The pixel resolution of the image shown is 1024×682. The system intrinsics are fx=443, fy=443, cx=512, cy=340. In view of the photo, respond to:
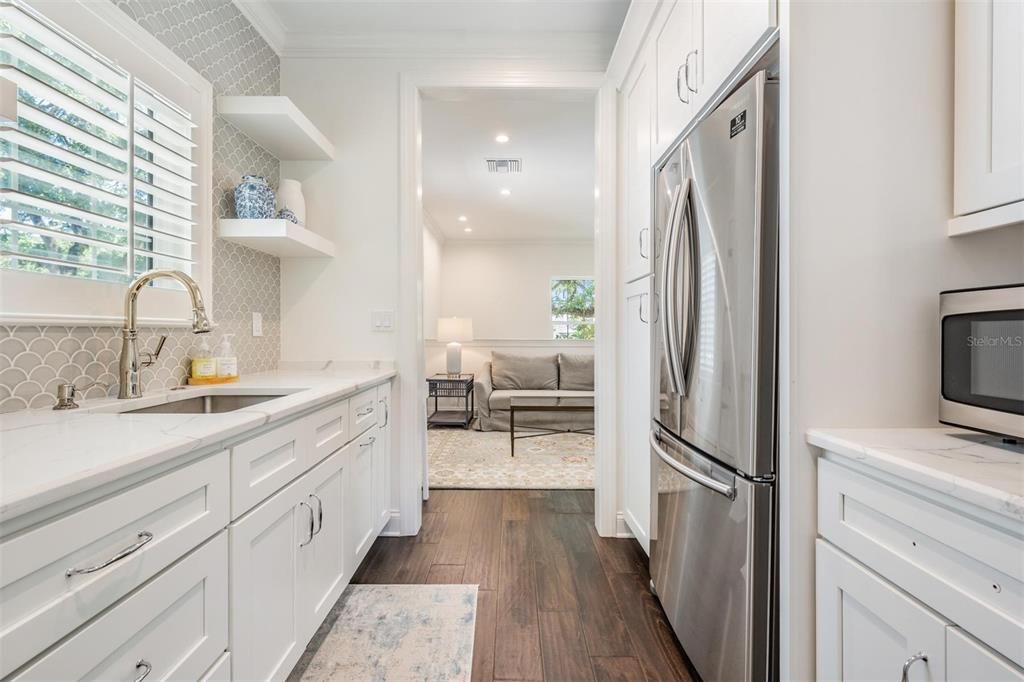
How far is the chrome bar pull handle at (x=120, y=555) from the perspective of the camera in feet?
2.07

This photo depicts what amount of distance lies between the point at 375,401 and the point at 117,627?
54.1 inches

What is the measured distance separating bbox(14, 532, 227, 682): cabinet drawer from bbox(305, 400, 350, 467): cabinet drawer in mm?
462

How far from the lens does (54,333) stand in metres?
1.17

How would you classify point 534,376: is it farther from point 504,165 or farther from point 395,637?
point 395,637

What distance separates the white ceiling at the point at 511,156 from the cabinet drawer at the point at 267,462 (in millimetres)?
2023

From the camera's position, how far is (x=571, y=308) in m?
6.84

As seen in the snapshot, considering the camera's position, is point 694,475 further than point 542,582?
No

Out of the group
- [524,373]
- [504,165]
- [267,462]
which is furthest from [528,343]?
[267,462]

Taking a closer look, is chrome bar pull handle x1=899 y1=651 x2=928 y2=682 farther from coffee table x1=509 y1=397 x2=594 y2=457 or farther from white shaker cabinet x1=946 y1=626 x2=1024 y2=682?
coffee table x1=509 y1=397 x2=594 y2=457

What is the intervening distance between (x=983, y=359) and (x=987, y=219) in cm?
32

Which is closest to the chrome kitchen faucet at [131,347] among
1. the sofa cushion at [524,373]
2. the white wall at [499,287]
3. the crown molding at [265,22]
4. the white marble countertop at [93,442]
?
the white marble countertop at [93,442]

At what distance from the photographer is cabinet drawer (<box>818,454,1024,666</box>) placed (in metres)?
0.62

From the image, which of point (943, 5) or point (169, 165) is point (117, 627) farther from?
point (943, 5)

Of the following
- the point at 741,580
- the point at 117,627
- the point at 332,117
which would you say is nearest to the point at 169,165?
the point at 332,117
